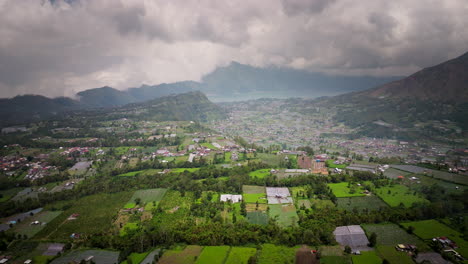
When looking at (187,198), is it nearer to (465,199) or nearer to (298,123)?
(465,199)

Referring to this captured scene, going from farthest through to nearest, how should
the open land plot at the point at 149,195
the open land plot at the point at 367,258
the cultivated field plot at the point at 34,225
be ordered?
1. the open land plot at the point at 149,195
2. the cultivated field plot at the point at 34,225
3. the open land plot at the point at 367,258

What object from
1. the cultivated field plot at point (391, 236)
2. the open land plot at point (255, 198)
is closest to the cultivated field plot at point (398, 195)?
the cultivated field plot at point (391, 236)

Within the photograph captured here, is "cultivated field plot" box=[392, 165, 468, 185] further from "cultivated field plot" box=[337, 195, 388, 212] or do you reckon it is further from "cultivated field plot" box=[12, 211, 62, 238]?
"cultivated field plot" box=[12, 211, 62, 238]

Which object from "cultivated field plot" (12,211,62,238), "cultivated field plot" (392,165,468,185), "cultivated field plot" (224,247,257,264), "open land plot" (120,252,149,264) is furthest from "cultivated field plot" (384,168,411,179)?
"cultivated field plot" (12,211,62,238)

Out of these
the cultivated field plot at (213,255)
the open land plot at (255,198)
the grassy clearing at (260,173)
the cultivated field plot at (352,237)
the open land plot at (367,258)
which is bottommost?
the cultivated field plot at (213,255)

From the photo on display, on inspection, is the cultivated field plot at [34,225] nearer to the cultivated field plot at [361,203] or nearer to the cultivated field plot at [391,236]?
the cultivated field plot at [361,203]

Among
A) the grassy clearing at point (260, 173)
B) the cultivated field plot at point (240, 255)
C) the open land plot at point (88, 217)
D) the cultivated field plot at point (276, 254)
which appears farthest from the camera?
the grassy clearing at point (260, 173)

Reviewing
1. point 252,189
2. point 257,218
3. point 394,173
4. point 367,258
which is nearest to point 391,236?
point 367,258
